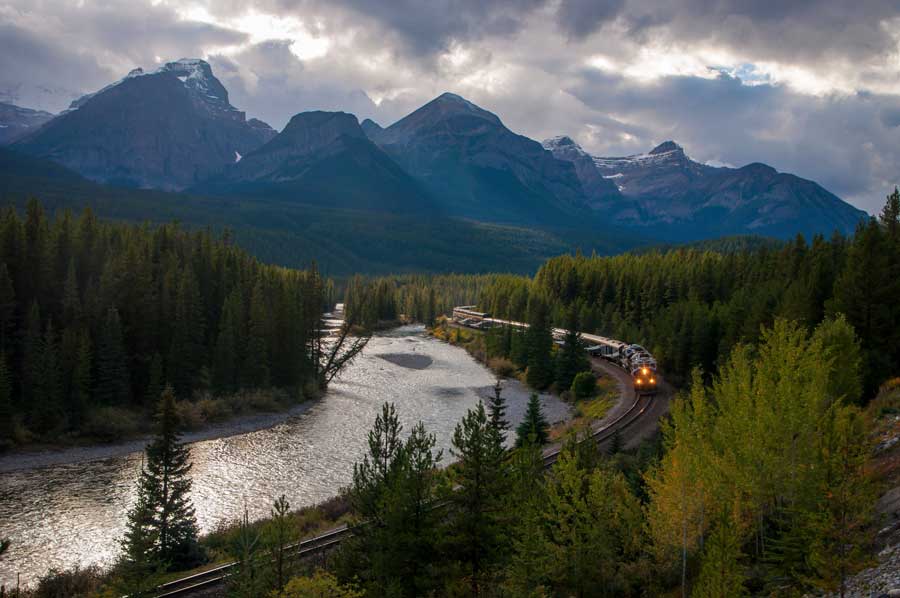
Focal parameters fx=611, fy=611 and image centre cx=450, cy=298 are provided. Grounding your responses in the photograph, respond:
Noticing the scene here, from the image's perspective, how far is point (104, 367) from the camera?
65.7 meters

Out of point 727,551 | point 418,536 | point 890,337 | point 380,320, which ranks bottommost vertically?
point 380,320

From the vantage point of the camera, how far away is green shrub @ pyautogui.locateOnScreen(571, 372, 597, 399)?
8028 centimetres

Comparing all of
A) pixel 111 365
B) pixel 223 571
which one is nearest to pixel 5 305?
pixel 111 365

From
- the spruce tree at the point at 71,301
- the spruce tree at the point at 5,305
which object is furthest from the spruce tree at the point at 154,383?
the spruce tree at the point at 5,305

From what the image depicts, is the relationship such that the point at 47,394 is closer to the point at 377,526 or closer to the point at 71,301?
the point at 71,301

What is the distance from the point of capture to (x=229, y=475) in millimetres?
52938

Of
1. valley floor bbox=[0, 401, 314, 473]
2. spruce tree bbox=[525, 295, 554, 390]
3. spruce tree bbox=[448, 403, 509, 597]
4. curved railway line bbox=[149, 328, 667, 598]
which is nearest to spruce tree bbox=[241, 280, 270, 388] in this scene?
valley floor bbox=[0, 401, 314, 473]

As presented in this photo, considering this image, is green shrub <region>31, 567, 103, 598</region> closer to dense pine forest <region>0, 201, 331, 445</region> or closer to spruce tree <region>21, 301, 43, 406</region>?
dense pine forest <region>0, 201, 331, 445</region>

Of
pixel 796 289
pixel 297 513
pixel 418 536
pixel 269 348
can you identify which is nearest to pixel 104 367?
pixel 269 348

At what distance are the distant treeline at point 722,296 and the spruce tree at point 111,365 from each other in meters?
61.0

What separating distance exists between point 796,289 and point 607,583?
139 ft

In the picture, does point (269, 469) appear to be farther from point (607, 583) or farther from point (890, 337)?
point (890, 337)

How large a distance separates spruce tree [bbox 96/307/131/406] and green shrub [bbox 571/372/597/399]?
179 ft

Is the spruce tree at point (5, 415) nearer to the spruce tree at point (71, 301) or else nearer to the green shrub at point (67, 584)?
the spruce tree at point (71, 301)
